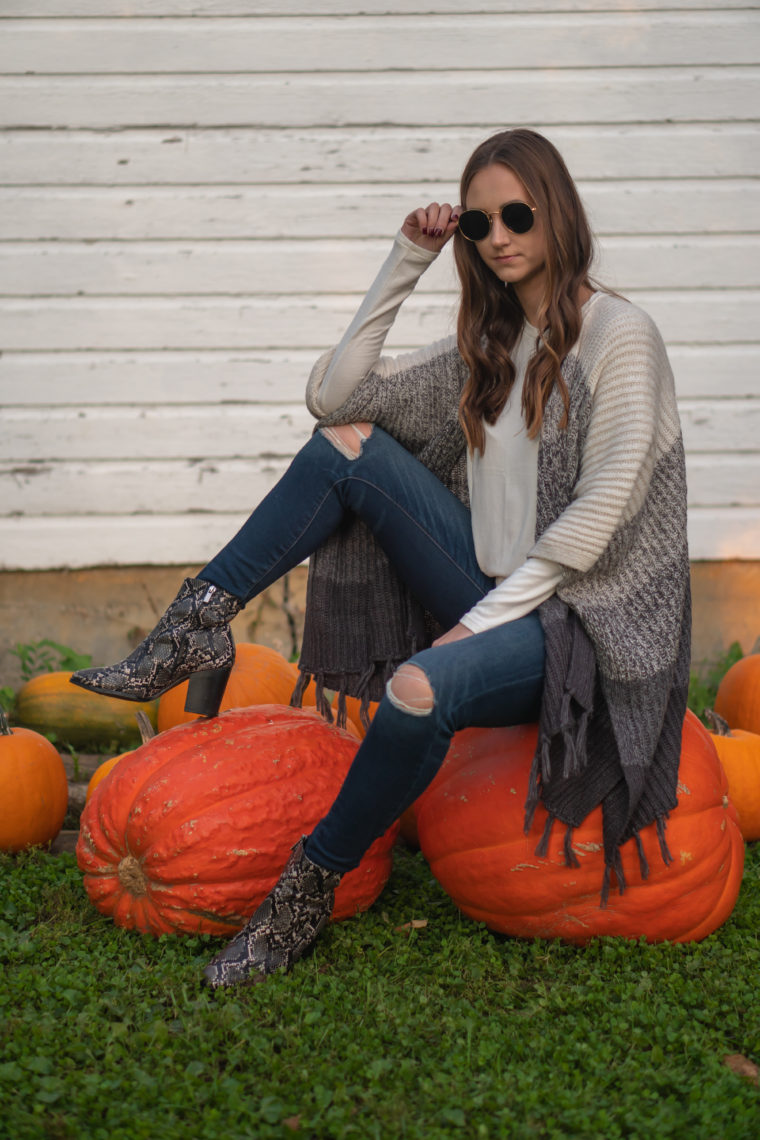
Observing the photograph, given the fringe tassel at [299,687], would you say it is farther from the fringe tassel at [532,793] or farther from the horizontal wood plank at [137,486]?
the horizontal wood plank at [137,486]

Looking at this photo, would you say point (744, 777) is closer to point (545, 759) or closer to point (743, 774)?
point (743, 774)

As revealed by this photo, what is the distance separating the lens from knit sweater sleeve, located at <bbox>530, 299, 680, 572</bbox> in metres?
2.06

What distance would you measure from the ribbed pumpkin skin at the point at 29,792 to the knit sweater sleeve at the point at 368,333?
1.26 m

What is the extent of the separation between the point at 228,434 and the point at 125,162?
121 centimetres

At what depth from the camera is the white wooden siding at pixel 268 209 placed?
4.30 m

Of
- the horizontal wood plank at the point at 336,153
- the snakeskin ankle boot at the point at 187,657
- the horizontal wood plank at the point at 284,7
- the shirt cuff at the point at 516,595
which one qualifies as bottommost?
the snakeskin ankle boot at the point at 187,657

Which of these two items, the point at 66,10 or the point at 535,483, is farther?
the point at 66,10

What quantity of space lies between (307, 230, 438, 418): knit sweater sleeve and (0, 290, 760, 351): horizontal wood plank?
6.19 feet

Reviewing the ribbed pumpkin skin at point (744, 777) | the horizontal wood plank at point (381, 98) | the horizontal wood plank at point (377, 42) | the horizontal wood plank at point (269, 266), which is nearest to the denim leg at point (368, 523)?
the ribbed pumpkin skin at point (744, 777)

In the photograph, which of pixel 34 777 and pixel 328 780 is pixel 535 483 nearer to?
Result: pixel 328 780

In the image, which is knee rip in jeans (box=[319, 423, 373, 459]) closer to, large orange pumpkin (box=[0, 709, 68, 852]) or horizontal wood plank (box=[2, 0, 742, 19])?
large orange pumpkin (box=[0, 709, 68, 852])

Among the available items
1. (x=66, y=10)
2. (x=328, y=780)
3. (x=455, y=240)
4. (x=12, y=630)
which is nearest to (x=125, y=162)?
(x=66, y=10)

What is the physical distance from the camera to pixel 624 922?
2.19m

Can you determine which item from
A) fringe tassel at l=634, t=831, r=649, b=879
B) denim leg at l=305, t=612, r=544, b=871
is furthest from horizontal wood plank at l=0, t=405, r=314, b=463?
fringe tassel at l=634, t=831, r=649, b=879
